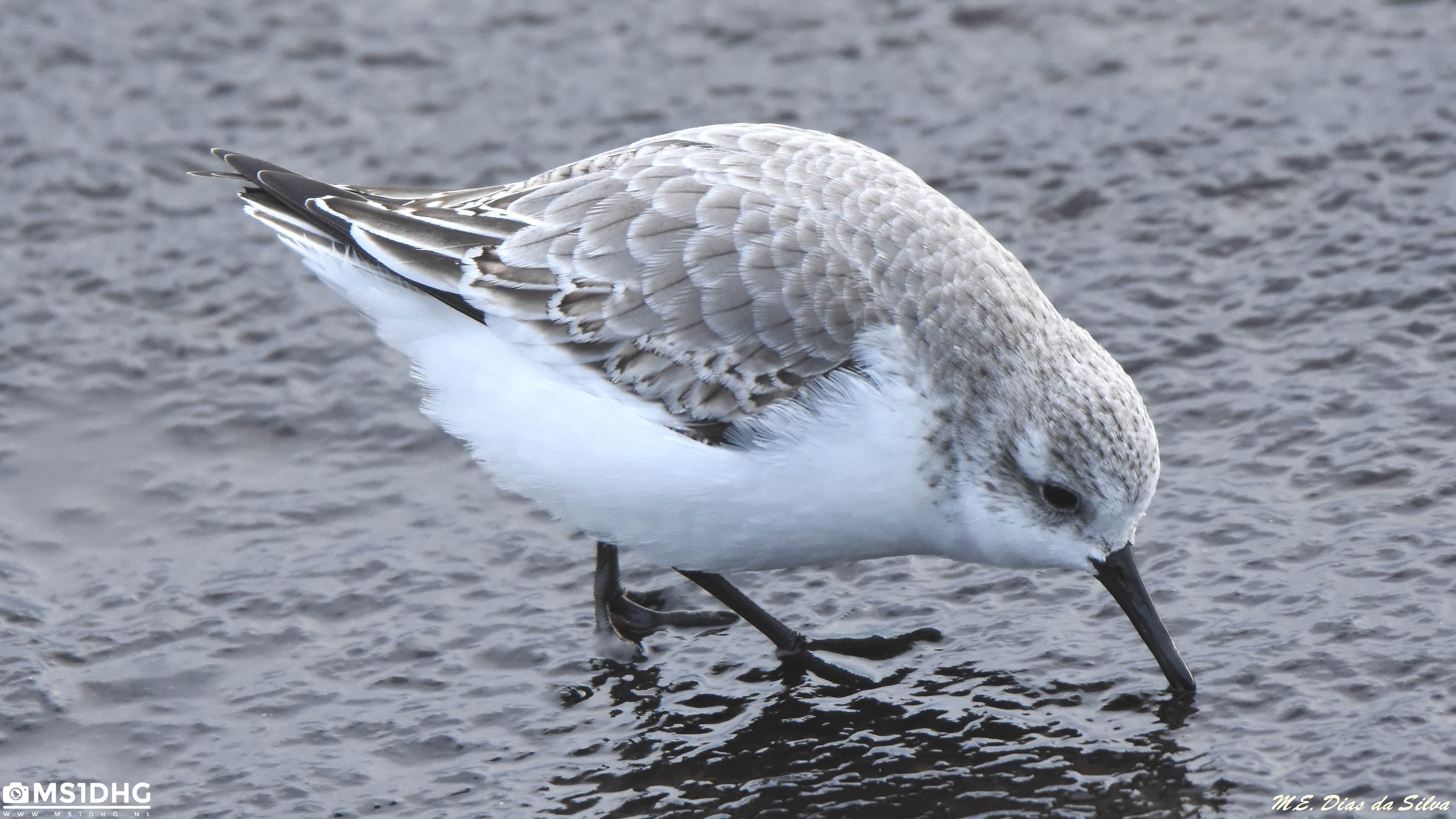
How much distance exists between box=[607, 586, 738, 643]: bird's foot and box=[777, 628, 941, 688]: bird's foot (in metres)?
0.45

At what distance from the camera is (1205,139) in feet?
26.7

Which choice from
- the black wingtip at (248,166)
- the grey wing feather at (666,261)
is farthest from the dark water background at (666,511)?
the black wingtip at (248,166)

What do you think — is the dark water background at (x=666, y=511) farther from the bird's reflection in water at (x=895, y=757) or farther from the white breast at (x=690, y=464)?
the white breast at (x=690, y=464)

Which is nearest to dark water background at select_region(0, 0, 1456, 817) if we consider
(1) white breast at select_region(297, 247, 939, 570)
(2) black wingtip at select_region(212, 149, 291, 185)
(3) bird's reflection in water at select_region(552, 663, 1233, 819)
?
(3) bird's reflection in water at select_region(552, 663, 1233, 819)

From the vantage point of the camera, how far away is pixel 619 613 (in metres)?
6.11

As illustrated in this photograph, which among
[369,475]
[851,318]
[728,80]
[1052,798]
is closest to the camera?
[1052,798]

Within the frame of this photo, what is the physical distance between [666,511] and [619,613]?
906 mm

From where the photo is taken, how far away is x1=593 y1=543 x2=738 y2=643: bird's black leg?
605 cm

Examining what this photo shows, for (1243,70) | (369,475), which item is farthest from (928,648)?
(1243,70)

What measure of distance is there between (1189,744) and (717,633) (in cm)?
183

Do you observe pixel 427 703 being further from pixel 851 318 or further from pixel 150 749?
pixel 851 318

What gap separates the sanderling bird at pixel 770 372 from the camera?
5199mm

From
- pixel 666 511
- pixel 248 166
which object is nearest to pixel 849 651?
pixel 666 511

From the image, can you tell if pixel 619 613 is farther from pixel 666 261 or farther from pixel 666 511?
pixel 666 261
